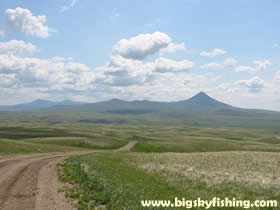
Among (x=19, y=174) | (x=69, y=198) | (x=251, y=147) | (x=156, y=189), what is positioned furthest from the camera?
(x=251, y=147)

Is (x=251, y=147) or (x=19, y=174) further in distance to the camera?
(x=251, y=147)

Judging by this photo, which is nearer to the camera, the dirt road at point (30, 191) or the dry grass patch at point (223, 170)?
the dirt road at point (30, 191)

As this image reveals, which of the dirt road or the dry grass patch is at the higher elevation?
the dirt road

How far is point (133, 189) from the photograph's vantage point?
17.3 meters

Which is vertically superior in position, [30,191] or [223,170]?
[30,191]

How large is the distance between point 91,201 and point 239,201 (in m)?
10.1

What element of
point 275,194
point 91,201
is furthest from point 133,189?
point 275,194

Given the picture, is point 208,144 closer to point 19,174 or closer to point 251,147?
point 251,147

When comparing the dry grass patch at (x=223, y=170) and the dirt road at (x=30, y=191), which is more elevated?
the dirt road at (x=30, y=191)

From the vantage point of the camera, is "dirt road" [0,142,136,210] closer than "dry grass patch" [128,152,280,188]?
Yes

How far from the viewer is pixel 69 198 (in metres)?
16.5

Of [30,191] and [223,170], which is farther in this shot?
[223,170]

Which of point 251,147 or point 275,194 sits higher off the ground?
point 275,194

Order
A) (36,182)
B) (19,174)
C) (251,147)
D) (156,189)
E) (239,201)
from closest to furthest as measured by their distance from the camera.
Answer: (239,201), (156,189), (36,182), (19,174), (251,147)
